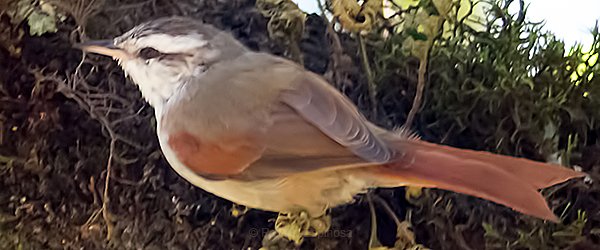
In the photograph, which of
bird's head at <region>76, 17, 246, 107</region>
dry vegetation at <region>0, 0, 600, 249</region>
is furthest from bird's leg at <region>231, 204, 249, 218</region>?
bird's head at <region>76, 17, 246, 107</region>

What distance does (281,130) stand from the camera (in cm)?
51

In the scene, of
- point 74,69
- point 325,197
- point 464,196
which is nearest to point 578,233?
point 464,196

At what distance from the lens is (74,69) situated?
629 millimetres

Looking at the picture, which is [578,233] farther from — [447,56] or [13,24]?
[13,24]

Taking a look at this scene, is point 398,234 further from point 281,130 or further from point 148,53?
point 148,53

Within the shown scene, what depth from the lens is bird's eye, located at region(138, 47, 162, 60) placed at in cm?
54

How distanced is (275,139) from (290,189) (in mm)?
44

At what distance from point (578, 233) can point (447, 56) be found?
0.17 meters

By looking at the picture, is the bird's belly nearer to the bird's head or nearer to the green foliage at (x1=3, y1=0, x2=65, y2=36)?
the bird's head

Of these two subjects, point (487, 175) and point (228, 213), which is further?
point (228, 213)

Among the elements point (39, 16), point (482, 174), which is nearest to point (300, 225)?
point (482, 174)

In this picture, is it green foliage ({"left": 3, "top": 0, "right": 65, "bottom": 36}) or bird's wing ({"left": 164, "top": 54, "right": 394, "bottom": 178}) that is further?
green foliage ({"left": 3, "top": 0, "right": 65, "bottom": 36})

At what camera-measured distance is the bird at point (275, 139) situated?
1.62 ft

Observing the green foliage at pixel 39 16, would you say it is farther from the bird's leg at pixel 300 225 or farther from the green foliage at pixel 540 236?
the green foliage at pixel 540 236
